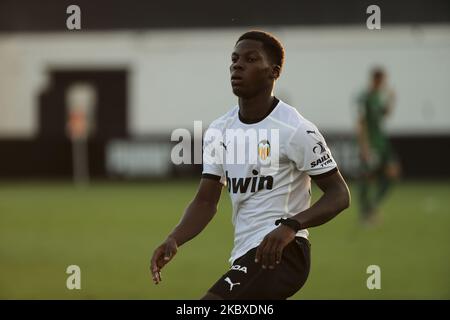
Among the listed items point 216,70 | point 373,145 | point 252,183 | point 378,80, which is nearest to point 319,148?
point 252,183

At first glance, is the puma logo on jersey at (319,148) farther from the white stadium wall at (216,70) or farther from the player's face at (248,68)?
the white stadium wall at (216,70)

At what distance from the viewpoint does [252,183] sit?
560 cm

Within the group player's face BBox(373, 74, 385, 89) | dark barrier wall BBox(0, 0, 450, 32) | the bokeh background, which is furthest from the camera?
dark barrier wall BBox(0, 0, 450, 32)

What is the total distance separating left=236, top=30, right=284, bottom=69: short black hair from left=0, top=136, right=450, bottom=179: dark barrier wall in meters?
22.5

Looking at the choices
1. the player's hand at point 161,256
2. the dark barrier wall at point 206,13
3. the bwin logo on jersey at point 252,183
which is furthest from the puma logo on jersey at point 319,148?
Result: the dark barrier wall at point 206,13

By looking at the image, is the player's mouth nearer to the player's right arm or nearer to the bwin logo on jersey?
the bwin logo on jersey

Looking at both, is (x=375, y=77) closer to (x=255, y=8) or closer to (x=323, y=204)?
(x=323, y=204)

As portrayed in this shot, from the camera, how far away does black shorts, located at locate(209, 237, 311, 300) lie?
17.6 feet

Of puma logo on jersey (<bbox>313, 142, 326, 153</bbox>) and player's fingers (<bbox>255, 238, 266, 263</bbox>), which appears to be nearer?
player's fingers (<bbox>255, 238, 266, 263</bbox>)

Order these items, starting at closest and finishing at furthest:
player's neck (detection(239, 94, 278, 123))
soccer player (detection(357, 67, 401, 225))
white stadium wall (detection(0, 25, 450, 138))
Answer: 1. player's neck (detection(239, 94, 278, 123))
2. soccer player (detection(357, 67, 401, 225))
3. white stadium wall (detection(0, 25, 450, 138))

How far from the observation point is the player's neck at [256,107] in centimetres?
563

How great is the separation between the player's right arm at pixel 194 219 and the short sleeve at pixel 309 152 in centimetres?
63

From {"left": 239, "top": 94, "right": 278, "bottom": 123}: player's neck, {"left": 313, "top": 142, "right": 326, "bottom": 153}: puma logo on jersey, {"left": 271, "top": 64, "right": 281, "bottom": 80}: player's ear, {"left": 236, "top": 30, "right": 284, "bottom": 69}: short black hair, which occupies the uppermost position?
{"left": 236, "top": 30, "right": 284, "bottom": 69}: short black hair

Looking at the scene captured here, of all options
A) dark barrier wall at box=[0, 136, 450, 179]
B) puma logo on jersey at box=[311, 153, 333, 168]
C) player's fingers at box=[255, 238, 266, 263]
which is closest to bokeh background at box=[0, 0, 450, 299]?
dark barrier wall at box=[0, 136, 450, 179]
